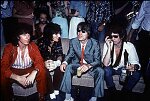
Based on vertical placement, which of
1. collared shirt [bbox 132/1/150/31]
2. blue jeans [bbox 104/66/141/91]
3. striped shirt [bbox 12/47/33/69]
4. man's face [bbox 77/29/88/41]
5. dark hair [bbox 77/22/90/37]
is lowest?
blue jeans [bbox 104/66/141/91]

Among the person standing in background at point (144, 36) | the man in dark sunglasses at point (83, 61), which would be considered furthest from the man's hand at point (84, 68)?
the person standing in background at point (144, 36)

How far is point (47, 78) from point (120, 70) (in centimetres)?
65

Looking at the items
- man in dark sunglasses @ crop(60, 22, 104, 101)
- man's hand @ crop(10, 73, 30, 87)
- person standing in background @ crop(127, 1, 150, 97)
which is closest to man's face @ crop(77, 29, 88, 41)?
man in dark sunglasses @ crop(60, 22, 104, 101)

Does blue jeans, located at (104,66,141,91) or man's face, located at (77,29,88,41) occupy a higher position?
man's face, located at (77,29,88,41)

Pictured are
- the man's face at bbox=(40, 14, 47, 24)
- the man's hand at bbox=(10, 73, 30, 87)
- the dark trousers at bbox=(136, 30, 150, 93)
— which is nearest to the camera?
the man's hand at bbox=(10, 73, 30, 87)

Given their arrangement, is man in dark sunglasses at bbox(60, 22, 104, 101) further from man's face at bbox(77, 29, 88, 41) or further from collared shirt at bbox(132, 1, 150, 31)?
collared shirt at bbox(132, 1, 150, 31)

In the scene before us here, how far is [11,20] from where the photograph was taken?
2.18m

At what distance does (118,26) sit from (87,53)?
36 centimetres

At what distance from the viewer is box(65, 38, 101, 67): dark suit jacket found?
77.2 inches

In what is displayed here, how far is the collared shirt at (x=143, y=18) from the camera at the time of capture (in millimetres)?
1939

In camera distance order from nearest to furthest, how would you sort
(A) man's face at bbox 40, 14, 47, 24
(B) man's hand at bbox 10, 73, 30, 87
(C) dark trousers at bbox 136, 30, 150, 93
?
(B) man's hand at bbox 10, 73, 30, 87
(C) dark trousers at bbox 136, 30, 150, 93
(A) man's face at bbox 40, 14, 47, 24

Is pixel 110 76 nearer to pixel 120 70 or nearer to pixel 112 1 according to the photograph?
pixel 120 70

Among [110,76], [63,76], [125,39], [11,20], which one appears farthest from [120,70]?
[11,20]

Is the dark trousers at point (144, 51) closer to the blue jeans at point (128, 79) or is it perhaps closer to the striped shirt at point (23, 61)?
the blue jeans at point (128, 79)
